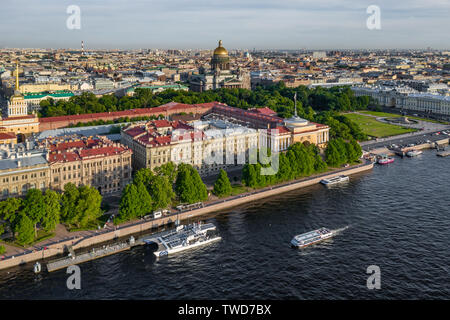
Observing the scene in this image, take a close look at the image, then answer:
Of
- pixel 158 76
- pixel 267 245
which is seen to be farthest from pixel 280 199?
pixel 158 76

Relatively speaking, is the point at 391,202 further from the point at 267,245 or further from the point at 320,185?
the point at 267,245

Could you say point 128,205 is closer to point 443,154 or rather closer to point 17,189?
point 17,189

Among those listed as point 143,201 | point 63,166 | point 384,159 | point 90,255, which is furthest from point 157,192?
point 384,159

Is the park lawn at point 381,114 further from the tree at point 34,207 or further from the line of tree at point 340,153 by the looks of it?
the tree at point 34,207

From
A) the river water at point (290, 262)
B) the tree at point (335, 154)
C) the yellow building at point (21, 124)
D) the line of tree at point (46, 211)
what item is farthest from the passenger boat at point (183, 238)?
the yellow building at point (21, 124)

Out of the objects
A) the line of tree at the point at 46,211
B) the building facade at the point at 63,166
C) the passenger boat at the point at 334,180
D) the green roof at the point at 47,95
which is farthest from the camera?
the green roof at the point at 47,95

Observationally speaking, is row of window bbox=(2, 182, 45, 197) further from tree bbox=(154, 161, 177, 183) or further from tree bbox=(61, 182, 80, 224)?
tree bbox=(154, 161, 177, 183)
